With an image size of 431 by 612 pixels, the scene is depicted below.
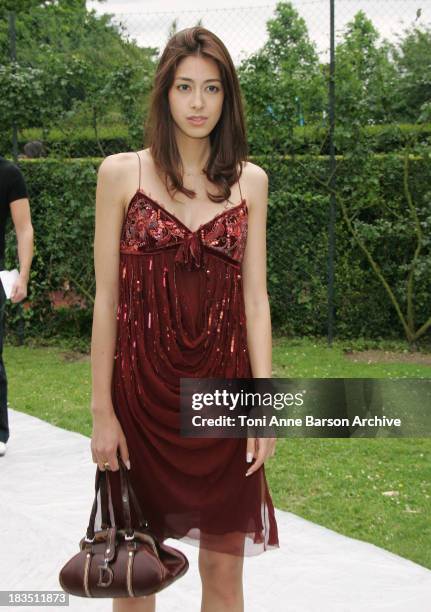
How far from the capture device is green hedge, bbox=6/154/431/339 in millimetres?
7719

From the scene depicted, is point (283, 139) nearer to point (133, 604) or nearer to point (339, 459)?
point (339, 459)

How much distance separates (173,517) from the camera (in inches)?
88.7

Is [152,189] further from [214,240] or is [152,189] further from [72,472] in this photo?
[72,472]

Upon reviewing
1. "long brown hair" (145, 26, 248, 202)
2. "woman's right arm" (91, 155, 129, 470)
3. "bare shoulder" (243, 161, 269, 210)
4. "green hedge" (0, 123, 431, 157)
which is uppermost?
"green hedge" (0, 123, 431, 157)

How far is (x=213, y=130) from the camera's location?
7.63 ft

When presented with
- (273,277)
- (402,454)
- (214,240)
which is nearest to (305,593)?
(214,240)

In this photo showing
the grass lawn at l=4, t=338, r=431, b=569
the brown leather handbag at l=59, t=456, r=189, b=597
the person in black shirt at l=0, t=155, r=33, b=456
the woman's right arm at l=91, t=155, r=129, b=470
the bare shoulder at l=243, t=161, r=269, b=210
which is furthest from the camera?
the person in black shirt at l=0, t=155, r=33, b=456

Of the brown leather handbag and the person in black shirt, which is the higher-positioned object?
the person in black shirt

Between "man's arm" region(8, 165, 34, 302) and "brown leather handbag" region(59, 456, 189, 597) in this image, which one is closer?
"brown leather handbag" region(59, 456, 189, 597)

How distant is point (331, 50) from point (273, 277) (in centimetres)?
207

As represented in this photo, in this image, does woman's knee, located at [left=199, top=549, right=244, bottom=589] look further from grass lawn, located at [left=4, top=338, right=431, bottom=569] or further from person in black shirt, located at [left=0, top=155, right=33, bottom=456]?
person in black shirt, located at [left=0, top=155, right=33, bottom=456]

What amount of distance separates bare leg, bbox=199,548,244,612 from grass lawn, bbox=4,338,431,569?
5.04 feet

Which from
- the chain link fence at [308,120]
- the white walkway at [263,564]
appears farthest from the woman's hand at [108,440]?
the chain link fence at [308,120]

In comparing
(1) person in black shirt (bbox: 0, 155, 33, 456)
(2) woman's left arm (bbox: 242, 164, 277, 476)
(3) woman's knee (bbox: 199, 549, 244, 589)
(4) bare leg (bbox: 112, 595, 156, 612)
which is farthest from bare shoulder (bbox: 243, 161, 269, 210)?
(1) person in black shirt (bbox: 0, 155, 33, 456)
